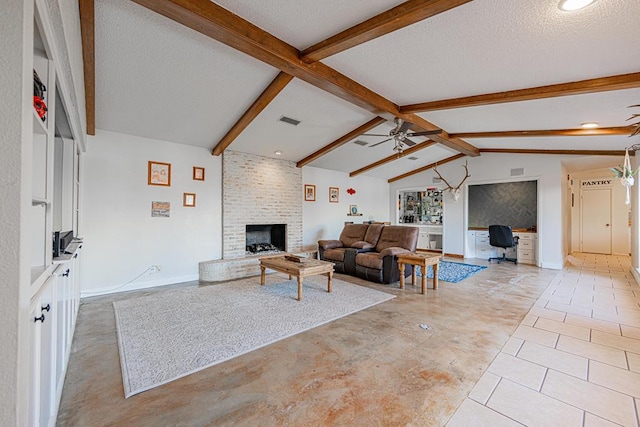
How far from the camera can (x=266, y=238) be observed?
683 centimetres

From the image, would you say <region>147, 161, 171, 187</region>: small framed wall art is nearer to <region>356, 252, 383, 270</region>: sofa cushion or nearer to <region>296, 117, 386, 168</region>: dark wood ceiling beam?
<region>296, 117, 386, 168</region>: dark wood ceiling beam

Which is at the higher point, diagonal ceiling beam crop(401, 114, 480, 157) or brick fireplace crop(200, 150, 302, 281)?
diagonal ceiling beam crop(401, 114, 480, 157)

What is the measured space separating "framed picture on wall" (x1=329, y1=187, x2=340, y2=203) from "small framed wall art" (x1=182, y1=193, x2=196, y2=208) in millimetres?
3681

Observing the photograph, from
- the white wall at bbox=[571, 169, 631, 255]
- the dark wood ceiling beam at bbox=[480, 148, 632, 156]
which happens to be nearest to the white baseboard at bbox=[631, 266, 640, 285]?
the dark wood ceiling beam at bbox=[480, 148, 632, 156]

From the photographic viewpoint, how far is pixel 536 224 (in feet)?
22.0

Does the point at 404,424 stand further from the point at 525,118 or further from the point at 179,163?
the point at 179,163

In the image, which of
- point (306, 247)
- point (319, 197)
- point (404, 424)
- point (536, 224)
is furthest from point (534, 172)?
point (404, 424)

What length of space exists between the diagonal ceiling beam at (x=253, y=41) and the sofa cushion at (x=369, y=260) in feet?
8.36

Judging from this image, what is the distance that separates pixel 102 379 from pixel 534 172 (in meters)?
8.26

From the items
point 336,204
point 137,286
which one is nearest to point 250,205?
point 137,286

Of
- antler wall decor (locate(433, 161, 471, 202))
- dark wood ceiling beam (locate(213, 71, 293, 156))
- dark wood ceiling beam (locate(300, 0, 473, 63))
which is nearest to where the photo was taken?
dark wood ceiling beam (locate(300, 0, 473, 63))

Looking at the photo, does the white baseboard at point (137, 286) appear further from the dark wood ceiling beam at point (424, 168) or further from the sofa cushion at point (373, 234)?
the dark wood ceiling beam at point (424, 168)

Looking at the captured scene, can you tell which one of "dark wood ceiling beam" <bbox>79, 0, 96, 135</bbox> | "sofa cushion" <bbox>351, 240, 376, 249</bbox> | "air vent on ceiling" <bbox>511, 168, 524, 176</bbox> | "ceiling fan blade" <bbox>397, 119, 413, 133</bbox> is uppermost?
"dark wood ceiling beam" <bbox>79, 0, 96, 135</bbox>

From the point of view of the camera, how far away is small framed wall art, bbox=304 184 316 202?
23.6ft
